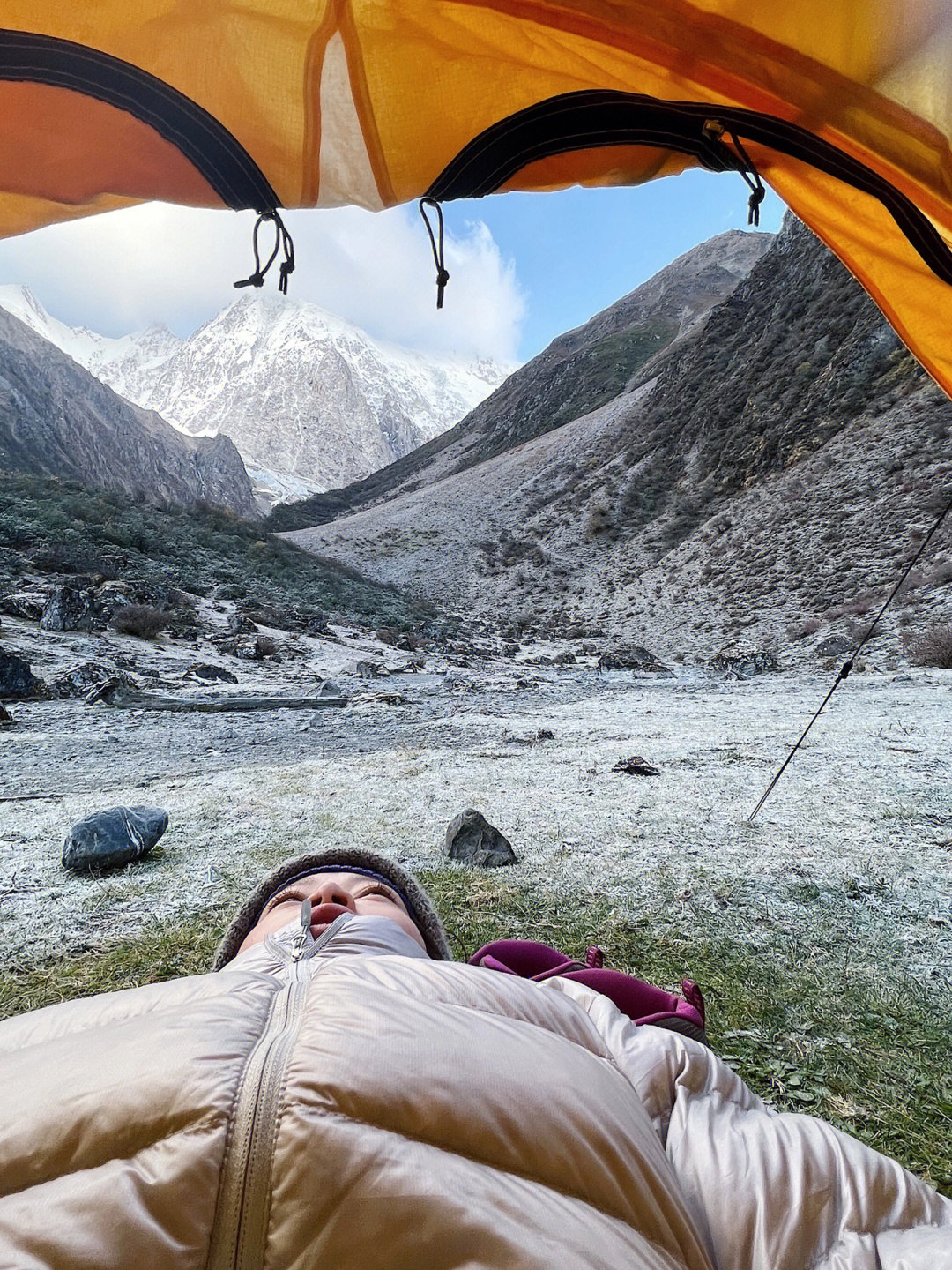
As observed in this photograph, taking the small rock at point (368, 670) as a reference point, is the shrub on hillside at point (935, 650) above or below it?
above

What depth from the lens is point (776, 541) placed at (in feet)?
69.7

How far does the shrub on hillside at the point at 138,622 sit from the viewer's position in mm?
9320

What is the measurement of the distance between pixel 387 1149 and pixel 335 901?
47.8 inches

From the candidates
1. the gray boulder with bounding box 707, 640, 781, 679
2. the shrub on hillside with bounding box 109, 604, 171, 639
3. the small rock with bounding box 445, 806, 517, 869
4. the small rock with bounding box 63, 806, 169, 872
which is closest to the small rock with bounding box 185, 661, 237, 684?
the shrub on hillside with bounding box 109, 604, 171, 639

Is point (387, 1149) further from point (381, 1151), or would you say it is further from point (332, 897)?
point (332, 897)

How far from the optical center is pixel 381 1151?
2.22 feet

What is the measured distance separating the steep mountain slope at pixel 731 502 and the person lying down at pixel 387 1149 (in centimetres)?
1283

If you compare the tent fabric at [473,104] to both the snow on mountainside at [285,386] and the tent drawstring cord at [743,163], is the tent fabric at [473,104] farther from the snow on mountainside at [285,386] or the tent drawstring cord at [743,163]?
the snow on mountainside at [285,386]

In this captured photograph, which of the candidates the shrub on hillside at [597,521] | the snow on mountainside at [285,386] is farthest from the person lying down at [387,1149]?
the snow on mountainside at [285,386]

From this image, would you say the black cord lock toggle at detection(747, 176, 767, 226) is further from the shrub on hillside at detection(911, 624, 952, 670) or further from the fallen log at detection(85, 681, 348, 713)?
the shrub on hillside at detection(911, 624, 952, 670)

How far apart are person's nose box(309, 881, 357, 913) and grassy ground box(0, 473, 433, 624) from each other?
11212 mm

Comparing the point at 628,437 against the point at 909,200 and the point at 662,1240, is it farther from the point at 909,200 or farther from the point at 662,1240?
the point at 662,1240

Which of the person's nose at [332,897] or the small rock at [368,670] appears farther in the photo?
the small rock at [368,670]

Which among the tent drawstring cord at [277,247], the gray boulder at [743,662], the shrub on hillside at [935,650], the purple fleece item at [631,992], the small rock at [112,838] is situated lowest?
the small rock at [112,838]
